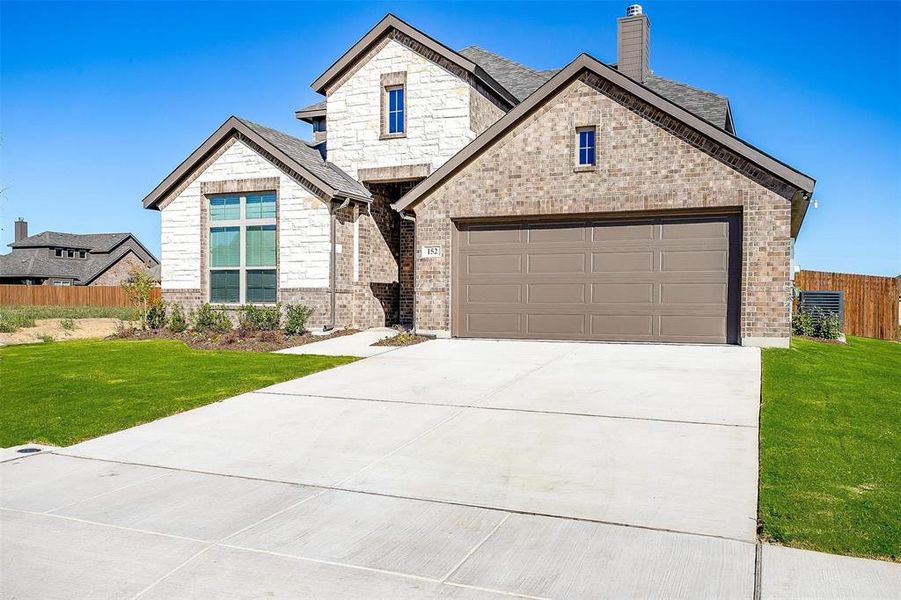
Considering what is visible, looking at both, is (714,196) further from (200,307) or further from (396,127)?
(200,307)

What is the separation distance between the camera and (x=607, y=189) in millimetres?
15016

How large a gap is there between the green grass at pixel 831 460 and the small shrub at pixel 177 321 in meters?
14.6

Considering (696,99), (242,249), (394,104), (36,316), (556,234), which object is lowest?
(36,316)

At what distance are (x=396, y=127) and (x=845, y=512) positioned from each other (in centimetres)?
1655

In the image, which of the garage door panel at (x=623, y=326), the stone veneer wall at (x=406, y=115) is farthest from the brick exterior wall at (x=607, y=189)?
the stone veneer wall at (x=406, y=115)

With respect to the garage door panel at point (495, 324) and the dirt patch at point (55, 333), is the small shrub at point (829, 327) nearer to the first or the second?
the garage door panel at point (495, 324)

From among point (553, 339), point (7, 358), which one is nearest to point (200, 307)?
point (7, 358)

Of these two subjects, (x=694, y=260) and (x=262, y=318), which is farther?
(x=262, y=318)

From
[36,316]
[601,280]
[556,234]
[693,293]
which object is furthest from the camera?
[36,316]

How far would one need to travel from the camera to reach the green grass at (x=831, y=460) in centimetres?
477

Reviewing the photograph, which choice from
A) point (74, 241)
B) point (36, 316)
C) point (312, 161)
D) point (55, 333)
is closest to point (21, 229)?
point (74, 241)

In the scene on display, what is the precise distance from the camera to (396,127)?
1973 cm

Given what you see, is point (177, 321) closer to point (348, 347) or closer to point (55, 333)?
point (348, 347)

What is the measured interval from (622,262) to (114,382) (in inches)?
396
